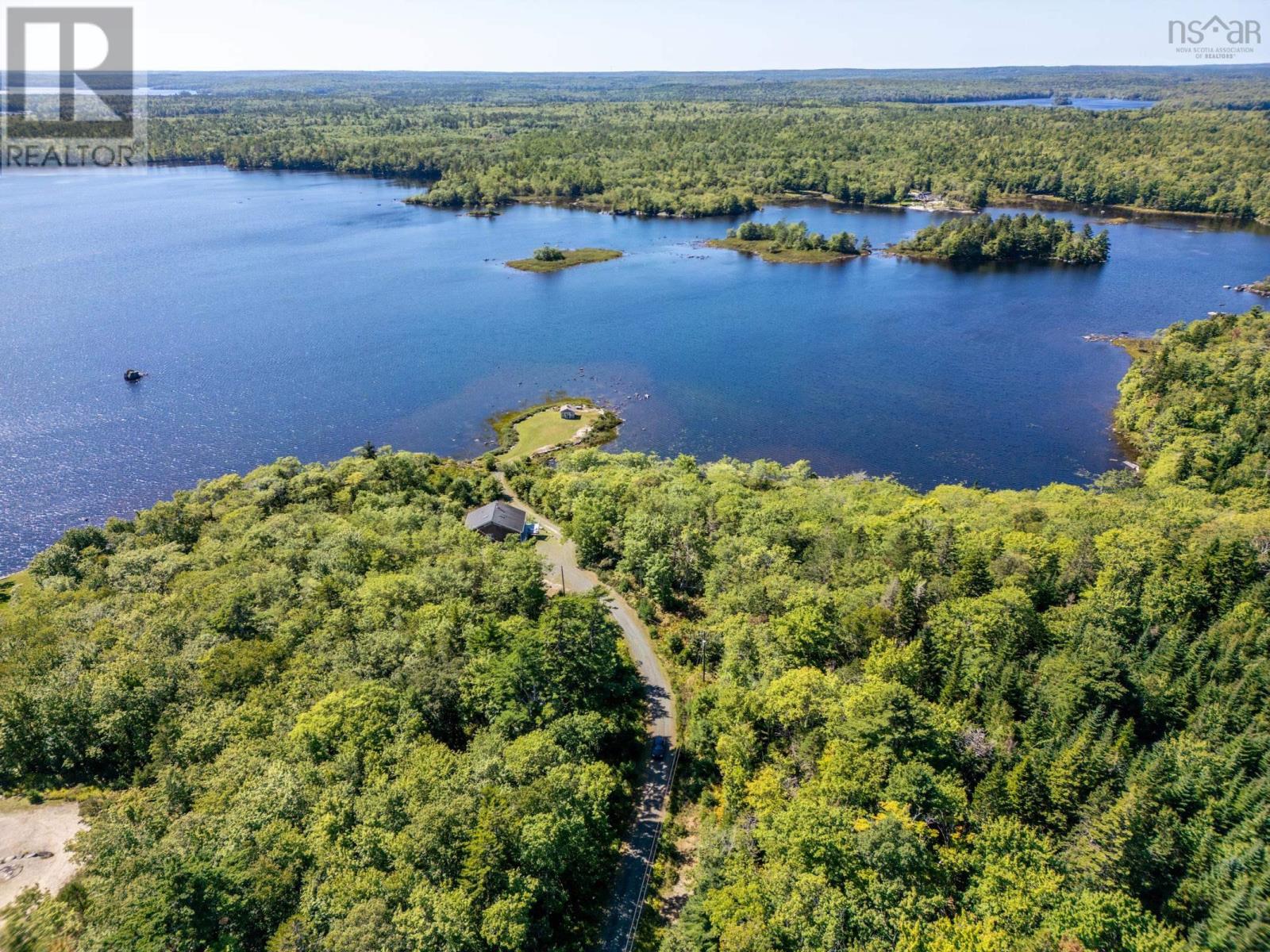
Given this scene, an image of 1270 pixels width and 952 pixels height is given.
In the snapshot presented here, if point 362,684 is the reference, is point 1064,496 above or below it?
above

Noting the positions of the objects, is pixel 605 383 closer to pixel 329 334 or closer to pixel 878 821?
pixel 329 334

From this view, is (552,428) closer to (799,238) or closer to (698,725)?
(698,725)

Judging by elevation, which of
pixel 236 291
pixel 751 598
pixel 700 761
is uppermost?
pixel 236 291

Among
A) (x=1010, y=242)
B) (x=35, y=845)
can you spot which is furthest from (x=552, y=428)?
(x=1010, y=242)

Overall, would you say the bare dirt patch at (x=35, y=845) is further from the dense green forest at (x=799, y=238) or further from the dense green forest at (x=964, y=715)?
the dense green forest at (x=799, y=238)

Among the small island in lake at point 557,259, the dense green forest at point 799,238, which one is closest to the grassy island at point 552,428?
the small island in lake at point 557,259

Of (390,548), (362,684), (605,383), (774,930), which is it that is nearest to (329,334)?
(605,383)
